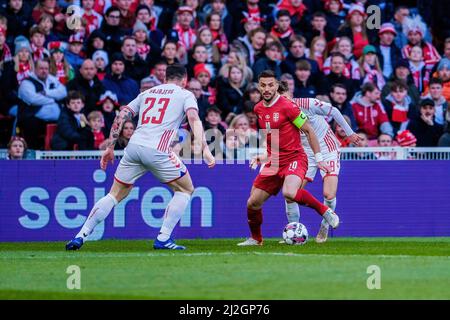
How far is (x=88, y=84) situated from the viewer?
18891 millimetres

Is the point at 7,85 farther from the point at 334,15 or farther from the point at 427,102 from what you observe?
the point at 427,102

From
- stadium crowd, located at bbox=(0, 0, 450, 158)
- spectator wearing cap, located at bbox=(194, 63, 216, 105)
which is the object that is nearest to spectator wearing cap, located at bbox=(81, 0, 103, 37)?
stadium crowd, located at bbox=(0, 0, 450, 158)

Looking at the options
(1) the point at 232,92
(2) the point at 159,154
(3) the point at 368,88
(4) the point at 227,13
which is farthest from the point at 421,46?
(2) the point at 159,154

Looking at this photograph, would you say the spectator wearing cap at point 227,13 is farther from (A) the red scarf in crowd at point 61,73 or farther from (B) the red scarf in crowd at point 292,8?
(A) the red scarf in crowd at point 61,73

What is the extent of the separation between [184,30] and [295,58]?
79.0 inches

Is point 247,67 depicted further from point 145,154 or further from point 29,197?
point 145,154

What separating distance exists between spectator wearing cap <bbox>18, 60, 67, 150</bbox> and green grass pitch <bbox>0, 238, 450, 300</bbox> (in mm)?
3534

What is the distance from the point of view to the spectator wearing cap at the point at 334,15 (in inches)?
859

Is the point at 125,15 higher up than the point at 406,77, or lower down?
higher up

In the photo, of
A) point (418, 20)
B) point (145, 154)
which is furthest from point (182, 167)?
point (418, 20)

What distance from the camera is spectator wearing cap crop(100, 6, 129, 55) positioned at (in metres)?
20.0

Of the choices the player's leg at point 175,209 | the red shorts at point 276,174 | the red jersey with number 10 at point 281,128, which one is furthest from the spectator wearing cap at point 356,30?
the player's leg at point 175,209

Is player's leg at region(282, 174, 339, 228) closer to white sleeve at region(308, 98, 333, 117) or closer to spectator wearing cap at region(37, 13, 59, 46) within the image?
white sleeve at region(308, 98, 333, 117)
